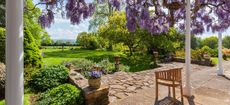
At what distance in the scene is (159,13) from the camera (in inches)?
222

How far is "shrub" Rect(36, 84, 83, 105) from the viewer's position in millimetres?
4016

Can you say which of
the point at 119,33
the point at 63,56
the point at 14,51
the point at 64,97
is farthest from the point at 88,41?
Result: the point at 14,51

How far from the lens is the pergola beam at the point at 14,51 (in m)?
1.92

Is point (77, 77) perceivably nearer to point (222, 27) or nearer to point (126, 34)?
point (222, 27)

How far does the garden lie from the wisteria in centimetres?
41

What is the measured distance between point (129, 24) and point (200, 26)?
2.60 m

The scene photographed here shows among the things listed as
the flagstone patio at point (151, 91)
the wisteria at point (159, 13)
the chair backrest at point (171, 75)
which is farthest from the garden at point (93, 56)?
the chair backrest at point (171, 75)

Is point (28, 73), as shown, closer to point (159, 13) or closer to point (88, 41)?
point (159, 13)

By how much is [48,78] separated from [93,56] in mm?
10242

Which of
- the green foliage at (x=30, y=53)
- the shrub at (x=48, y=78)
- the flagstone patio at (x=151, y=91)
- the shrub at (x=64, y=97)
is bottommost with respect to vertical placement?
the flagstone patio at (x=151, y=91)

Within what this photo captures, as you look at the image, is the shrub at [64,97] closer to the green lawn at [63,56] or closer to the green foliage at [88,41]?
the green lawn at [63,56]

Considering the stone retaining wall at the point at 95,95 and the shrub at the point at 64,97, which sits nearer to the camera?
the shrub at the point at 64,97

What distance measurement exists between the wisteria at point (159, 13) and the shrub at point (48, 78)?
65.7 inches

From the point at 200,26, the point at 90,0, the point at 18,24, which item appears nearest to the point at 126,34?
the point at 200,26
